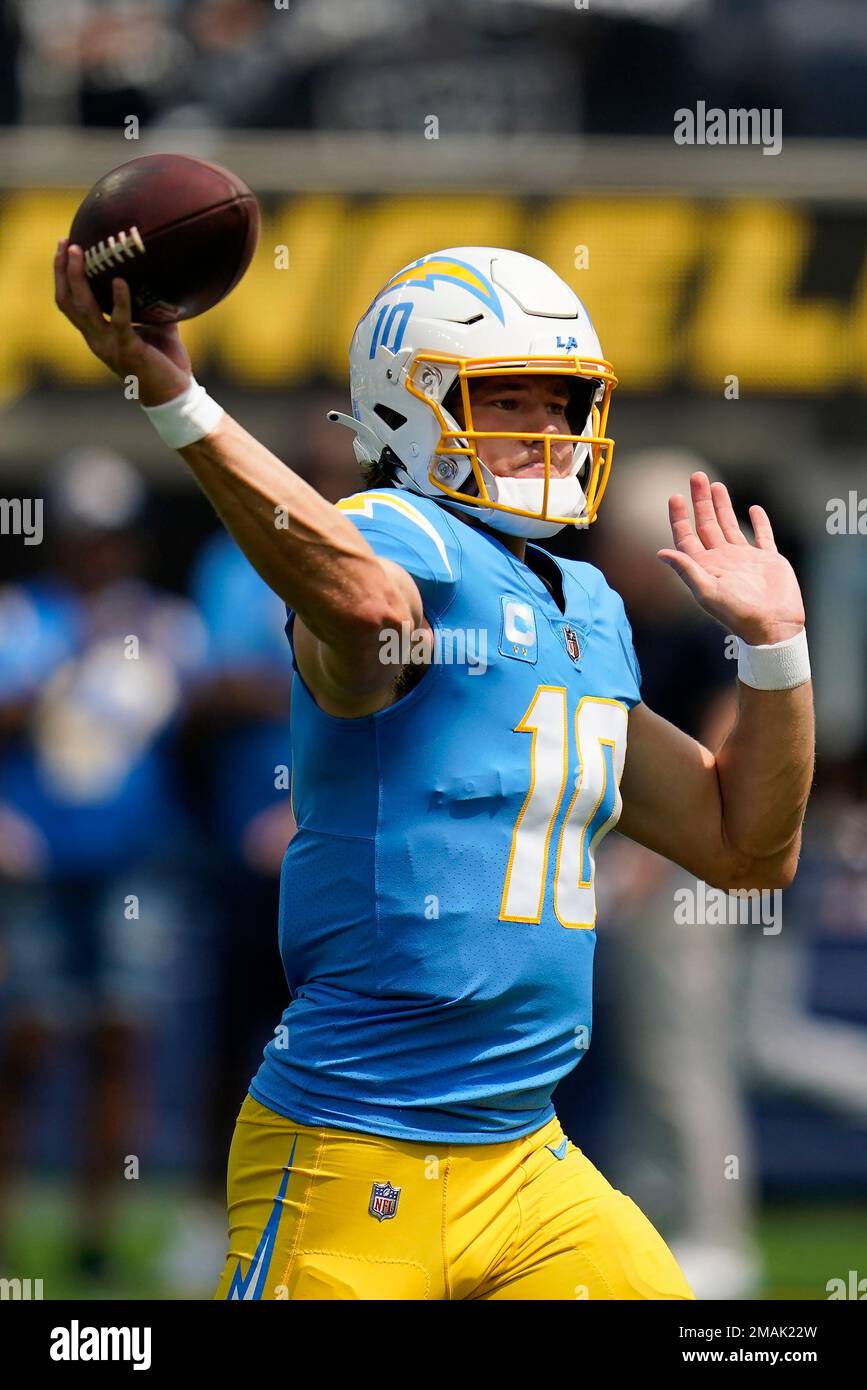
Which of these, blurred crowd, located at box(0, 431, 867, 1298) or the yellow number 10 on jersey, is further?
blurred crowd, located at box(0, 431, 867, 1298)

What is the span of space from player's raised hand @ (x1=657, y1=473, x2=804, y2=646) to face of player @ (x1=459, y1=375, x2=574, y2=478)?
24cm

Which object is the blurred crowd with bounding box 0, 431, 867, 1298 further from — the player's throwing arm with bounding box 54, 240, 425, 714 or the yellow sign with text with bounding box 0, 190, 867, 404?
the player's throwing arm with bounding box 54, 240, 425, 714

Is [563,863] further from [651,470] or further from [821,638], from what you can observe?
[821,638]

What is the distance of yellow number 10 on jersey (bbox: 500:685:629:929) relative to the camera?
10.1 ft

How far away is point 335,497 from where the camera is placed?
19.5ft

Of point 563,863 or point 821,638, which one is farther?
point 821,638

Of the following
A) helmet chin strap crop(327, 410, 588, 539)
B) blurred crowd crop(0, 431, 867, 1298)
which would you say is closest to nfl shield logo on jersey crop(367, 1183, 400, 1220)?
helmet chin strap crop(327, 410, 588, 539)

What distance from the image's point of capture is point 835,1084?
7.00m

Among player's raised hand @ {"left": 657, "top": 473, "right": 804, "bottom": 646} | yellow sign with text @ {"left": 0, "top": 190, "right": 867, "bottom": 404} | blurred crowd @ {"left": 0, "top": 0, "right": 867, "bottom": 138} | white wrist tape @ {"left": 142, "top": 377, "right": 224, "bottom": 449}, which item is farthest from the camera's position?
blurred crowd @ {"left": 0, "top": 0, "right": 867, "bottom": 138}

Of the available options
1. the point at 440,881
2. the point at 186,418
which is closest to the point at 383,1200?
the point at 440,881

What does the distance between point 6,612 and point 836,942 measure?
Result: 2.98 m
